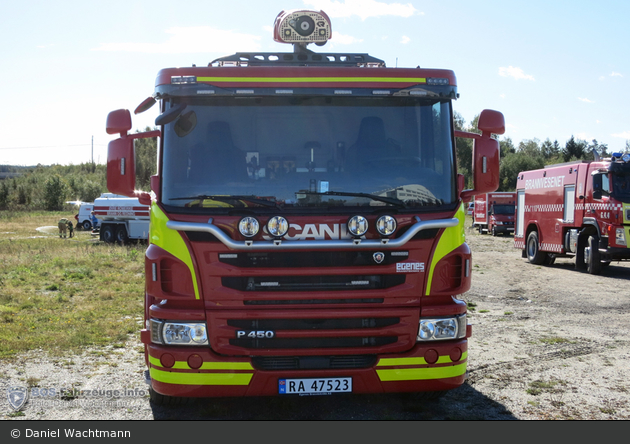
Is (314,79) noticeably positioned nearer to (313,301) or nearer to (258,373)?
(313,301)

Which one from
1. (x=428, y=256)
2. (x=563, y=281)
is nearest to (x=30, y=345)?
(x=428, y=256)

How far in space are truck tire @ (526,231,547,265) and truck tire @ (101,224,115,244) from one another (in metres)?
20.3

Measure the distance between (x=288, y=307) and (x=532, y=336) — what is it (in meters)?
5.08

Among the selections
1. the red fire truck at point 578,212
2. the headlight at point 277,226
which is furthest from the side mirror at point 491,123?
the red fire truck at point 578,212

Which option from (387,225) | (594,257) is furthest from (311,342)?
(594,257)

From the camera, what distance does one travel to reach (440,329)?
15.2ft

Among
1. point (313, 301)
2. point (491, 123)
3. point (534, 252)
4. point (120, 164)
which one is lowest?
point (534, 252)

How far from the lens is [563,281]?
14961mm

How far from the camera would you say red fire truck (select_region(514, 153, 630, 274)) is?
1539 centimetres

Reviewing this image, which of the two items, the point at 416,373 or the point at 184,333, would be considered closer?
the point at 184,333

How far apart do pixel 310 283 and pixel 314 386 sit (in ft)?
2.47

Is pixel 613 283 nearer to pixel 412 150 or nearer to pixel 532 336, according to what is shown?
pixel 532 336

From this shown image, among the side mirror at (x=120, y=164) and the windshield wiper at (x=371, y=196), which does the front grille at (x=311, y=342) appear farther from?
the side mirror at (x=120, y=164)

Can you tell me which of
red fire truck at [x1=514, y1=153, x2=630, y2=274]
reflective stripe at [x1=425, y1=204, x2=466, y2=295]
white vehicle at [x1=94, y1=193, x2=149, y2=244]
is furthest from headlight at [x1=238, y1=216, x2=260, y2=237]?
white vehicle at [x1=94, y1=193, x2=149, y2=244]
